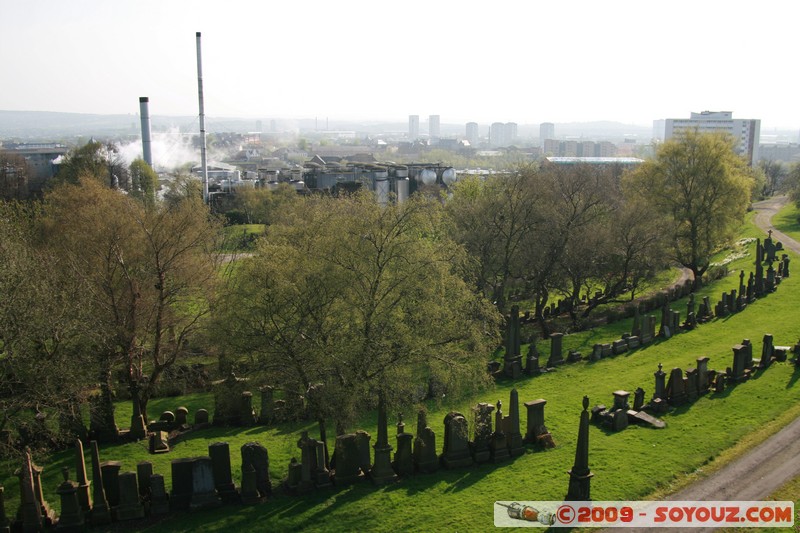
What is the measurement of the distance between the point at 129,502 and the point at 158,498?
0.64 meters

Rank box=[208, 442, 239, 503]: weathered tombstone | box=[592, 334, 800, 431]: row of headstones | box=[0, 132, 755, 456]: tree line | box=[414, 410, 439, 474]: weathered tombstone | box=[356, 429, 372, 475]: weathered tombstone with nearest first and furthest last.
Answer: box=[208, 442, 239, 503]: weathered tombstone
box=[0, 132, 755, 456]: tree line
box=[356, 429, 372, 475]: weathered tombstone
box=[414, 410, 439, 474]: weathered tombstone
box=[592, 334, 800, 431]: row of headstones

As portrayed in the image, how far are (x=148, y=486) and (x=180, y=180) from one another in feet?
139

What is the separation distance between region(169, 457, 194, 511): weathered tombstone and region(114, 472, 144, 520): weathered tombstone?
781 mm

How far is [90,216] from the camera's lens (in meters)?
23.8

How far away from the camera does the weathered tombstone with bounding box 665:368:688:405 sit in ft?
67.0

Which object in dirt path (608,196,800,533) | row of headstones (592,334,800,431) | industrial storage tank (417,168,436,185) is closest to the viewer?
dirt path (608,196,800,533)

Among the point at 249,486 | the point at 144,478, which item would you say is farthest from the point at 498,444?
the point at 144,478

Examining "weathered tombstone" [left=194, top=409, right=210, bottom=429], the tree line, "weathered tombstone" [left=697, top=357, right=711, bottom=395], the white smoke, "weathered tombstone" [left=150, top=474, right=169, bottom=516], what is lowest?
"weathered tombstone" [left=194, top=409, right=210, bottom=429]

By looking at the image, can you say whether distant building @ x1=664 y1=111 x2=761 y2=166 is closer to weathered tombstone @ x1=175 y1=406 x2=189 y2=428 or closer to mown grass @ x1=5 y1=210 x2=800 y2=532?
mown grass @ x1=5 y1=210 x2=800 y2=532

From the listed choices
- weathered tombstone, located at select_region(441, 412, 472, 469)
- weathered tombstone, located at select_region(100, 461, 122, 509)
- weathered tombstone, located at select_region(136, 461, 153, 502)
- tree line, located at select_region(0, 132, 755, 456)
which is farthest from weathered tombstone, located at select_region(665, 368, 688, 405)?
weathered tombstone, located at select_region(100, 461, 122, 509)

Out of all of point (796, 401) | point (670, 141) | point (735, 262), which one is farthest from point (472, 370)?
point (735, 262)

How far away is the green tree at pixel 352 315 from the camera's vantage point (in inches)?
645

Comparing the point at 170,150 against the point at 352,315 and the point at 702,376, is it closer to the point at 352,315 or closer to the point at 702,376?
the point at 352,315

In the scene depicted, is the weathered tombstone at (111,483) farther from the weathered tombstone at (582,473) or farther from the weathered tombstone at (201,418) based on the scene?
the weathered tombstone at (582,473)
